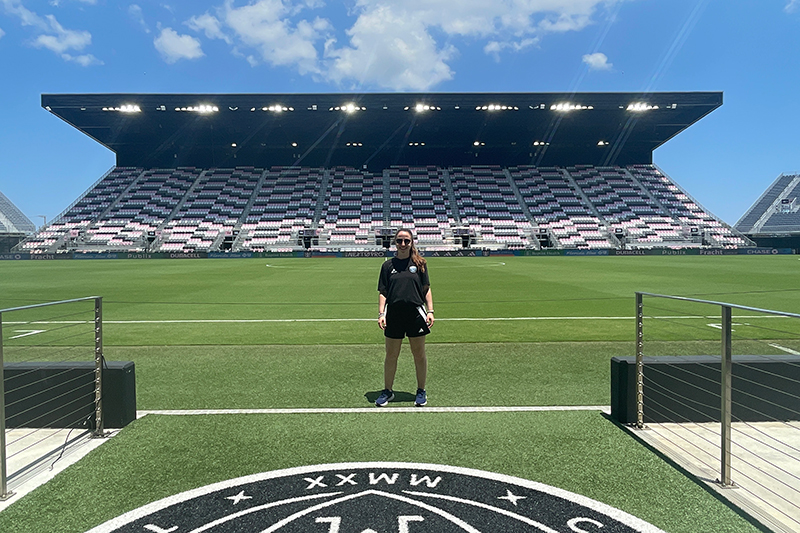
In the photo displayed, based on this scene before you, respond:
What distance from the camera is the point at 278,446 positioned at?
4277 millimetres

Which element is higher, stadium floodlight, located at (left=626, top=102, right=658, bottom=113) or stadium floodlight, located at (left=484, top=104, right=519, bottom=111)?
stadium floodlight, located at (left=626, top=102, right=658, bottom=113)

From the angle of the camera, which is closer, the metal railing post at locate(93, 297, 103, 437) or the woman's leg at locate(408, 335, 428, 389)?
the metal railing post at locate(93, 297, 103, 437)

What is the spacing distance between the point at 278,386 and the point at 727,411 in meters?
4.84

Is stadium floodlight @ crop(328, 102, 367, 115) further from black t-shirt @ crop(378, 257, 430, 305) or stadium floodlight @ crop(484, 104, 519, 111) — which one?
black t-shirt @ crop(378, 257, 430, 305)

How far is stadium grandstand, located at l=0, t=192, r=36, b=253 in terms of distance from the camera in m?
56.2

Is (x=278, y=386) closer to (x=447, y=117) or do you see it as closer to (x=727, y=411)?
(x=727, y=411)

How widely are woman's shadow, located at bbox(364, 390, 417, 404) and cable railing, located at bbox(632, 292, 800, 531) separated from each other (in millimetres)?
2407

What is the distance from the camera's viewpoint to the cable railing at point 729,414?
11.9 feet

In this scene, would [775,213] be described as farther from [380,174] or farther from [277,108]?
[277,108]

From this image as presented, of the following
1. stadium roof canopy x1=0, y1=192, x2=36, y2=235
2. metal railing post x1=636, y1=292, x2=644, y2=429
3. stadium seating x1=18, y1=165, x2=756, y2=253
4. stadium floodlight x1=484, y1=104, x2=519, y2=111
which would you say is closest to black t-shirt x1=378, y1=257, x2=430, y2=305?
metal railing post x1=636, y1=292, x2=644, y2=429

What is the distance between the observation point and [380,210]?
2430 inches

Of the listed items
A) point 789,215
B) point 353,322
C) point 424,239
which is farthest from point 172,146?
point 789,215

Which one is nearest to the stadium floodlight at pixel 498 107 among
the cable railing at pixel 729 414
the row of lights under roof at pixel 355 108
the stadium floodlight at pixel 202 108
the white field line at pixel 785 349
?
the row of lights under roof at pixel 355 108

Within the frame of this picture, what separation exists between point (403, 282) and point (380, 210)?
187 ft
